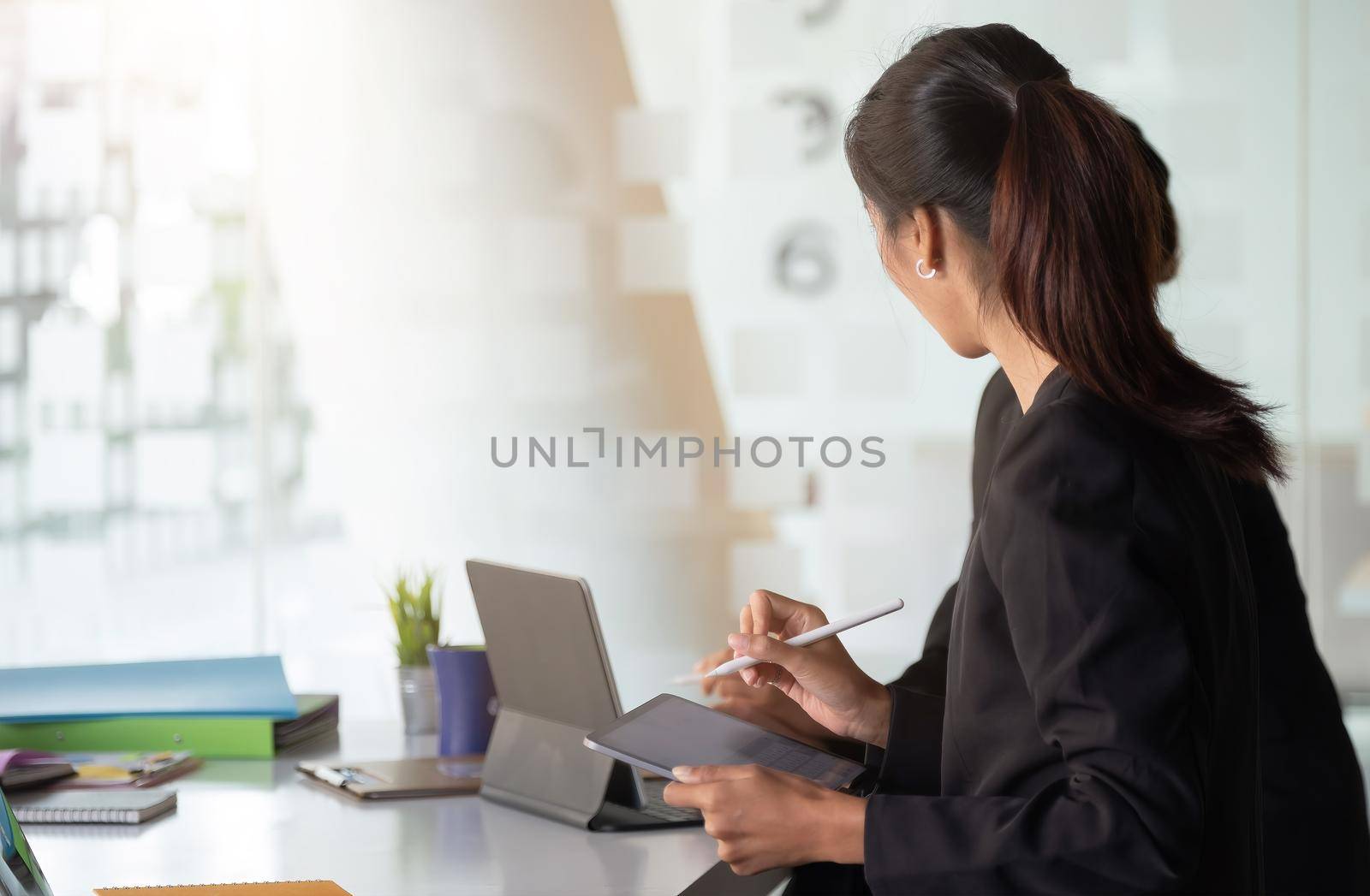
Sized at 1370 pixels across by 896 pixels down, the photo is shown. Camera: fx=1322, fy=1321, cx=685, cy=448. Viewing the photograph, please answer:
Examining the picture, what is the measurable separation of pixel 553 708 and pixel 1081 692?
883 mm

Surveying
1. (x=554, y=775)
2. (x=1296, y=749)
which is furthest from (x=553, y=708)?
(x=1296, y=749)

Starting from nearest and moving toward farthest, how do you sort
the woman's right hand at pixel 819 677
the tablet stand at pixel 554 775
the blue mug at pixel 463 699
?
the woman's right hand at pixel 819 677
the tablet stand at pixel 554 775
the blue mug at pixel 463 699

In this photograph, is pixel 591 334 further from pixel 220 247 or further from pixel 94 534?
pixel 94 534

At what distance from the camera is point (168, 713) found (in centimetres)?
205

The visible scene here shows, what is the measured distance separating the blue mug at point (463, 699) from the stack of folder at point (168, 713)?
0.26 m

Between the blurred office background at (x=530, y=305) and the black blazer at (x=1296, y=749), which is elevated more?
the blurred office background at (x=530, y=305)

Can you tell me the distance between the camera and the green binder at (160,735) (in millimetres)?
2045

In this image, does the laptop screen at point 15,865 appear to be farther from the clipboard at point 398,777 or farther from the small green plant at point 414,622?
the small green plant at point 414,622

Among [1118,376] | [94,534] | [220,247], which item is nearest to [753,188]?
[220,247]

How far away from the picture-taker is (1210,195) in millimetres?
3137

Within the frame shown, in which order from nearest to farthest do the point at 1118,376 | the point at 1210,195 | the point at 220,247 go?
the point at 1118,376, the point at 1210,195, the point at 220,247

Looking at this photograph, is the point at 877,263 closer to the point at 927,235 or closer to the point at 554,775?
the point at 554,775

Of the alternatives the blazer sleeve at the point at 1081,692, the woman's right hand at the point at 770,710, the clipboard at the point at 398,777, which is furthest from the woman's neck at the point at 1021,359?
the clipboard at the point at 398,777

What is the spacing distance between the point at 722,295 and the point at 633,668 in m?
0.95
